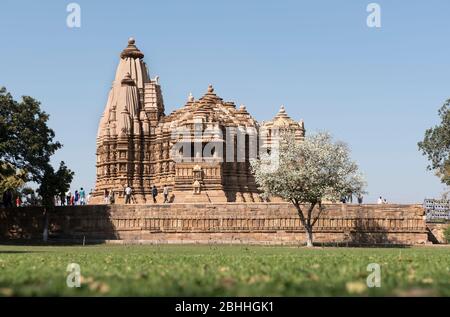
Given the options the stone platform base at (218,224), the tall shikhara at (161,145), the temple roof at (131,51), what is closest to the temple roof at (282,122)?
the tall shikhara at (161,145)

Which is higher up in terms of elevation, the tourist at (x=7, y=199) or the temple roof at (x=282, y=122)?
the temple roof at (x=282, y=122)

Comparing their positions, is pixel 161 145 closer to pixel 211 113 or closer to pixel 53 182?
pixel 211 113

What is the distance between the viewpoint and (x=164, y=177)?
73062 mm

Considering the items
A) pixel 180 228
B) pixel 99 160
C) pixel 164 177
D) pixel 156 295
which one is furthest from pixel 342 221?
pixel 156 295

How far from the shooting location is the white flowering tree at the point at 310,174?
4625 cm

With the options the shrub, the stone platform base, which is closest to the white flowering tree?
the stone platform base

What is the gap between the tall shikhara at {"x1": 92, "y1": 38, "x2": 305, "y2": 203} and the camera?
67.6m

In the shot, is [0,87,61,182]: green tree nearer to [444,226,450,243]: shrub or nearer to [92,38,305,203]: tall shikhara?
[92,38,305,203]: tall shikhara

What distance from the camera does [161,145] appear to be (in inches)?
2945

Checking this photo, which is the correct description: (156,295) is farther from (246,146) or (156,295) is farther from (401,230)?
(246,146)

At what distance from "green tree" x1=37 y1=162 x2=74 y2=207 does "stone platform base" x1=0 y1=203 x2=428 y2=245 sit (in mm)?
2417

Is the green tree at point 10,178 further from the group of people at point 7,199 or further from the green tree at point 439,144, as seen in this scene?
the green tree at point 439,144

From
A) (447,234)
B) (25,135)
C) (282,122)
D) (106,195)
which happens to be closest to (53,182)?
(25,135)

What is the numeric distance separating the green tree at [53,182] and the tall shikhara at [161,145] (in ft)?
48.0
